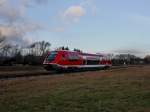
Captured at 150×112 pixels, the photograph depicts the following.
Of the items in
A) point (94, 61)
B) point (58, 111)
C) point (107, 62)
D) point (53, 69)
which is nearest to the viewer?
point (58, 111)

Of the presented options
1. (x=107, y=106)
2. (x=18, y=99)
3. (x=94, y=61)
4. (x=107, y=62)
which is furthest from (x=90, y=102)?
(x=107, y=62)

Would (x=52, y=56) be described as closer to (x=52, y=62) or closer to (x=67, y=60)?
(x=52, y=62)

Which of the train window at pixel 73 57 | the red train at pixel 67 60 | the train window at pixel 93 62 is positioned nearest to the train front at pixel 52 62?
the red train at pixel 67 60

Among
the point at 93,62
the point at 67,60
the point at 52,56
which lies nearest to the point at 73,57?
the point at 67,60

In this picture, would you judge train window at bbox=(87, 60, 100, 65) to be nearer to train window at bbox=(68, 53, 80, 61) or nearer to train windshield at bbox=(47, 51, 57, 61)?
train window at bbox=(68, 53, 80, 61)

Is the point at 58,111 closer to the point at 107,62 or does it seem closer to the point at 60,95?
the point at 60,95

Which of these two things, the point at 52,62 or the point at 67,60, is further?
the point at 67,60

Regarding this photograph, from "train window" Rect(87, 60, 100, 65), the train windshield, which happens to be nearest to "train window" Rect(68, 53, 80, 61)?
the train windshield

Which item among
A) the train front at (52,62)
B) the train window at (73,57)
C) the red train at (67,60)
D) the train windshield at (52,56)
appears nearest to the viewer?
the train front at (52,62)

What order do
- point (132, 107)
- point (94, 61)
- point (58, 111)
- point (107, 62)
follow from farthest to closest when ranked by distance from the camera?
point (107, 62)
point (94, 61)
point (132, 107)
point (58, 111)

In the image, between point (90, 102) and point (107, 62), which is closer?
point (90, 102)

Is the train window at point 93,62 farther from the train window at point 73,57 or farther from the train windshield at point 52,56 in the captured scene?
the train windshield at point 52,56

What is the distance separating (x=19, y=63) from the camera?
71438 mm

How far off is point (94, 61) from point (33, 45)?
92.1 meters
